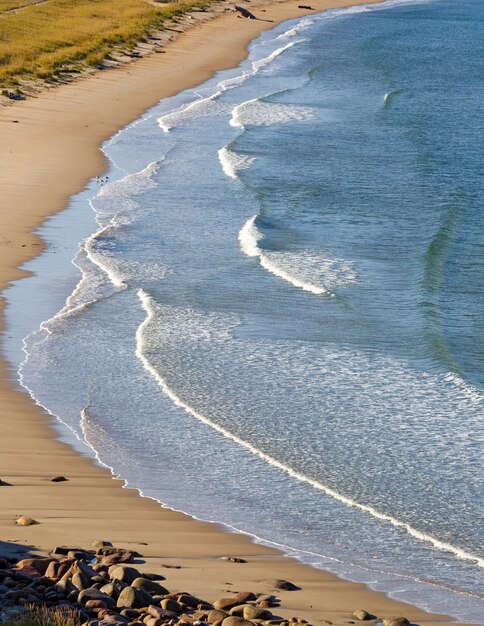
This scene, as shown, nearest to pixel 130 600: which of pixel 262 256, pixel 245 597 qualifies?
pixel 245 597

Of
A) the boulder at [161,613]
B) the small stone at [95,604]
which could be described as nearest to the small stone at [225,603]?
the boulder at [161,613]

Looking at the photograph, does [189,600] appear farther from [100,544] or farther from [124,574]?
[100,544]

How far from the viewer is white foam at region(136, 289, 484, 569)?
8387 millimetres

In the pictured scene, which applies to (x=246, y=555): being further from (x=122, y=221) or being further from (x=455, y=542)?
(x=122, y=221)

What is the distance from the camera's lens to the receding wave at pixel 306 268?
1625cm

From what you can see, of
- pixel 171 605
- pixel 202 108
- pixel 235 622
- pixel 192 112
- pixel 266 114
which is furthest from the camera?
pixel 202 108

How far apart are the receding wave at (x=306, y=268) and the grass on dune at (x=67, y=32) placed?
1847cm

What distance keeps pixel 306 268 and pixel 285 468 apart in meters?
7.56

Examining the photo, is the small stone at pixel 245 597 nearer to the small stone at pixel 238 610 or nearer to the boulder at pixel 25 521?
the small stone at pixel 238 610

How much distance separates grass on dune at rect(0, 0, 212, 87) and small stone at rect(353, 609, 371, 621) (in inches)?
1162

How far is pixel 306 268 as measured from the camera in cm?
1714

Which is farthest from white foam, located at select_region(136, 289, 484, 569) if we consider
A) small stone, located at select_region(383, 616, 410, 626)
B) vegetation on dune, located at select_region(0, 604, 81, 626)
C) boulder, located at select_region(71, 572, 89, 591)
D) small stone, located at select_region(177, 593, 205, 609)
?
vegetation on dune, located at select_region(0, 604, 81, 626)

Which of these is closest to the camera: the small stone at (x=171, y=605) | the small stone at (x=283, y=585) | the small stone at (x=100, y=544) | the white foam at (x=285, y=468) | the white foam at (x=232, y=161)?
the small stone at (x=171, y=605)

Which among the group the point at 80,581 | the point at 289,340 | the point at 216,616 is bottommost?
the point at 289,340
